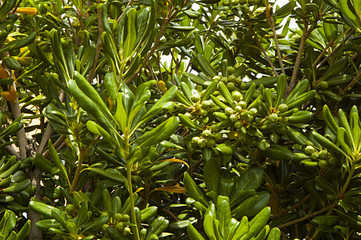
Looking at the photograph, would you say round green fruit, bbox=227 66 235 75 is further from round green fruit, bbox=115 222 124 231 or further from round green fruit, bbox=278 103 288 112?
round green fruit, bbox=115 222 124 231

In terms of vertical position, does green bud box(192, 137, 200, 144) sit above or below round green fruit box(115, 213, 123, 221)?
above

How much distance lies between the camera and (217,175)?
60.2 inches

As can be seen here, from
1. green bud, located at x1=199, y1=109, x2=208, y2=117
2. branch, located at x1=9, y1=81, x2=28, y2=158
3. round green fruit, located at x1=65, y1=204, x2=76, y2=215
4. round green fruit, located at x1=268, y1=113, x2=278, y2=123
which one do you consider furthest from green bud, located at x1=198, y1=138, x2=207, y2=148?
branch, located at x1=9, y1=81, x2=28, y2=158

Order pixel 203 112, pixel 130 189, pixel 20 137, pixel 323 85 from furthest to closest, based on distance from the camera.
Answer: pixel 20 137
pixel 323 85
pixel 203 112
pixel 130 189

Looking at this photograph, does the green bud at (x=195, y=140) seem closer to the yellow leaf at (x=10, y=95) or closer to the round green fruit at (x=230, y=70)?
the round green fruit at (x=230, y=70)

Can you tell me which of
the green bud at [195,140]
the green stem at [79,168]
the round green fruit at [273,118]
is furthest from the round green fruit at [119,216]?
the round green fruit at [273,118]

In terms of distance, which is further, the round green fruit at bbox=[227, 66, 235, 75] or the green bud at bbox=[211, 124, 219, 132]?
the round green fruit at bbox=[227, 66, 235, 75]

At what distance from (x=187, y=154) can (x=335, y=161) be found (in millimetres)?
501

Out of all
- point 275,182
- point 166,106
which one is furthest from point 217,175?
point 166,106

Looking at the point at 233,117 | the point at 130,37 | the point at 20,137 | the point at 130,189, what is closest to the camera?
the point at 130,189

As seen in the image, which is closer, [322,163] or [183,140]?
[322,163]

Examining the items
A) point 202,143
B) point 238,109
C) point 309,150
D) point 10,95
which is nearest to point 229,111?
point 238,109

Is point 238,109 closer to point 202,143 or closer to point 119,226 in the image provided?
point 202,143

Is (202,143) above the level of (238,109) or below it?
below
